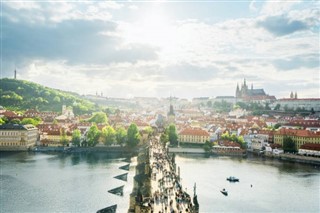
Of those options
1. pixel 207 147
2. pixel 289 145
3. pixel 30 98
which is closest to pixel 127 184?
pixel 207 147

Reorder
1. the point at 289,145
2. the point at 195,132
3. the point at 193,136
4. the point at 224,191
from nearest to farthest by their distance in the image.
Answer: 1. the point at 224,191
2. the point at 289,145
3. the point at 193,136
4. the point at 195,132

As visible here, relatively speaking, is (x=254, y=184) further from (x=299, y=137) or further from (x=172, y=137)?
(x=172, y=137)

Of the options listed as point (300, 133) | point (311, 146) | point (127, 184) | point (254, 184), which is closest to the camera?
point (127, 184)

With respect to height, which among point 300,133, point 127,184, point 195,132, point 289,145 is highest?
point 300,133

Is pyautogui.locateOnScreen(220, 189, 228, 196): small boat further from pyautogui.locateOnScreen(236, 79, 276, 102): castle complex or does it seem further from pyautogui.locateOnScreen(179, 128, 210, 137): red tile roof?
pyautogui.locateOnScreen(236, 79, 276, 102): castle complex

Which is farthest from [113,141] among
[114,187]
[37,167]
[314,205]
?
[314,205]

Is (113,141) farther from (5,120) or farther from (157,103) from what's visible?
(157,103)
